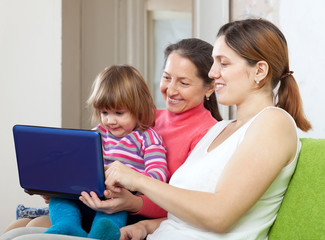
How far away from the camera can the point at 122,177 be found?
127cm

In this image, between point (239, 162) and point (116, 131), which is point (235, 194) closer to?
point (239, 162)

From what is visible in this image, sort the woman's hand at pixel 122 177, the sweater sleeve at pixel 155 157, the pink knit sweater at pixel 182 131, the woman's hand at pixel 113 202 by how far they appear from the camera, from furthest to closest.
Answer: the pink knit sweater at pixel 182 131 → the sweater sleeve at pixel 155 157 → the woman's hand at pixel 113 202 → the woman's hand at pixel 122 177

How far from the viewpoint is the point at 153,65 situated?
7066 mm

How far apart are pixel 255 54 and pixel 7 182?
2.18 meters

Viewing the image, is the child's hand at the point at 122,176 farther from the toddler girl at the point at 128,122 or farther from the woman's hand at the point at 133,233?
the toddler girl at the point at 128,122

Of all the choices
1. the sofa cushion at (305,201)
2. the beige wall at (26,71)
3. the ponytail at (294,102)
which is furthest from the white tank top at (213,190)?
the beige wall at (26,71)

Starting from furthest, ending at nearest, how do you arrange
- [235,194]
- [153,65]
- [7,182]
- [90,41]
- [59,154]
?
[153,65] < [90,41] < [7,182] < [59,154] < [235,194]

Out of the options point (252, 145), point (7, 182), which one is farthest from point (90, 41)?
point (252, 145)

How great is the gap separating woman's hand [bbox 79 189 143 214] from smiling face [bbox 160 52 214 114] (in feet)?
1.54

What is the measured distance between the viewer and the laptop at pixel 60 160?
130 centimetres

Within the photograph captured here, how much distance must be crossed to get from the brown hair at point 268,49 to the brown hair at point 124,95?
570mm

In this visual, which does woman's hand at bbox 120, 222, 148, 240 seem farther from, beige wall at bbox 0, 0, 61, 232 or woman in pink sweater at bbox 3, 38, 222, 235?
beige wall at bbox 0, 0, 61, 232

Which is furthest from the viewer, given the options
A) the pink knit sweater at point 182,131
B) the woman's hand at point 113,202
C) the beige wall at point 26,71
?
the beige wall at point 26,71

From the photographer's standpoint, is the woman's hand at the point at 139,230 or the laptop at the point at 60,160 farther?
the woman's hand at the point at 139,230
